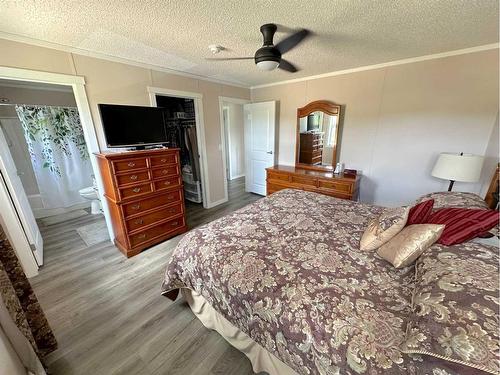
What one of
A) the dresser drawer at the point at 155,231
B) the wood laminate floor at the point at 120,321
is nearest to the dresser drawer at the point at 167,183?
the dresser drawer at the point at 155,231

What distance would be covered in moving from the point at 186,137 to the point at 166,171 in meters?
1.51

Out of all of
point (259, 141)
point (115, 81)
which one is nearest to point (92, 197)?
point (115, 81)

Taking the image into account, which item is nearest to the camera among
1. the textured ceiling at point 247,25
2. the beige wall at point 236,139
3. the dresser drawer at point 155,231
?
the textured ceiling at point 247,25

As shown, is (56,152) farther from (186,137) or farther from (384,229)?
(384,229)

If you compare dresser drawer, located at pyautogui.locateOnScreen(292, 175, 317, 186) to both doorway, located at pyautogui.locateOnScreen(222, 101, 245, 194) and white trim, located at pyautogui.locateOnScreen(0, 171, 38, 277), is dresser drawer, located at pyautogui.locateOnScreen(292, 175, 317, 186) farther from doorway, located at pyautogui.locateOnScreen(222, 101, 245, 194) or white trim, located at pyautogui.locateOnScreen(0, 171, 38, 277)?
white trim, located at pyautogui.locateOnScreen(0, 171, 38, 277)

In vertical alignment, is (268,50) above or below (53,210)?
above

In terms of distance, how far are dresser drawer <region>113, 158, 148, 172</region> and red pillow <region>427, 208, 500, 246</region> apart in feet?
8.76

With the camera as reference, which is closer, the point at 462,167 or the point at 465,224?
the point at 465,224

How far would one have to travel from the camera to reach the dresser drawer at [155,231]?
246 centimetres

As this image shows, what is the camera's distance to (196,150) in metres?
3.80

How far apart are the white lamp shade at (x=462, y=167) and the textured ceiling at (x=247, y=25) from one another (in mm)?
1119

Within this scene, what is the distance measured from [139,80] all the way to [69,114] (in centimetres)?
192

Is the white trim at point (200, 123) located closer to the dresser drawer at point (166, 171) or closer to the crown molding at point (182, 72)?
the crown molding at point (182, 72)

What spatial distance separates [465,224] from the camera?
1117 millimetres
